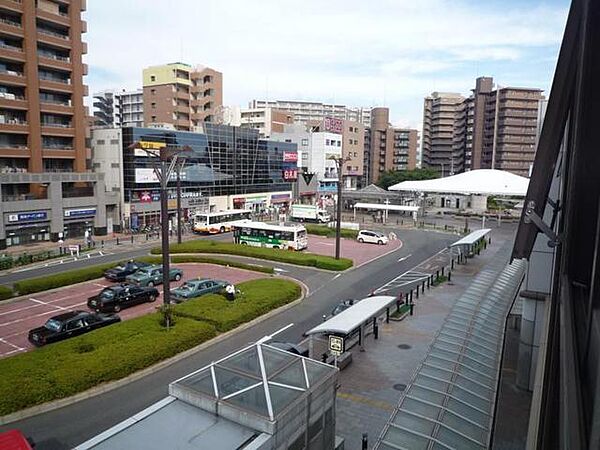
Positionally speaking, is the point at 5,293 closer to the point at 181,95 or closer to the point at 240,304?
the point at 240,304

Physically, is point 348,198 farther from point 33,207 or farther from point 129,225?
point 33,207

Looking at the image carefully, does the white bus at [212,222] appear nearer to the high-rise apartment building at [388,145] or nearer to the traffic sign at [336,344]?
the traffic sign at [336,344]

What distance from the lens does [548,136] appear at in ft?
18.5

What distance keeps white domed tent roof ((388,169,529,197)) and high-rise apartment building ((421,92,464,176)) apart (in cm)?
5356

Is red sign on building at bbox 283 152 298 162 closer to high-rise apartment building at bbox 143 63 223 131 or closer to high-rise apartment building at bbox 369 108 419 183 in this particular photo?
high-rise apartment building at bbox 143 63 223 131

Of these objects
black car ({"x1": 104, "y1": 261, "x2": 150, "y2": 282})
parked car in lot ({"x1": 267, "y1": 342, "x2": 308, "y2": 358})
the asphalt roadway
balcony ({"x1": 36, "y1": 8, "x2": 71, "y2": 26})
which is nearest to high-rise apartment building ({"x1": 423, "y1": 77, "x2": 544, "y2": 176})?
the asphalt roadway

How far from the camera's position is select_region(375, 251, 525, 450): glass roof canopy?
9133 millimetres

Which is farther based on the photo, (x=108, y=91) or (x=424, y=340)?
(x=108, y=91)

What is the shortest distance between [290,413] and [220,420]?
1.31m

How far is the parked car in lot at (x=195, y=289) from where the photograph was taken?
23.3 meters

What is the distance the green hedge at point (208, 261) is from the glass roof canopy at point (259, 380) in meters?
20.3

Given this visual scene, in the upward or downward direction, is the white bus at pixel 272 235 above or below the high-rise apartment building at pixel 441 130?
below

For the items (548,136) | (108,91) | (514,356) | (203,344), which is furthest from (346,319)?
(108,91)

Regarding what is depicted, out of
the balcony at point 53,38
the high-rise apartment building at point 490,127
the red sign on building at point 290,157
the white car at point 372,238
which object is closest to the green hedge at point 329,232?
the white car at point 372,238
